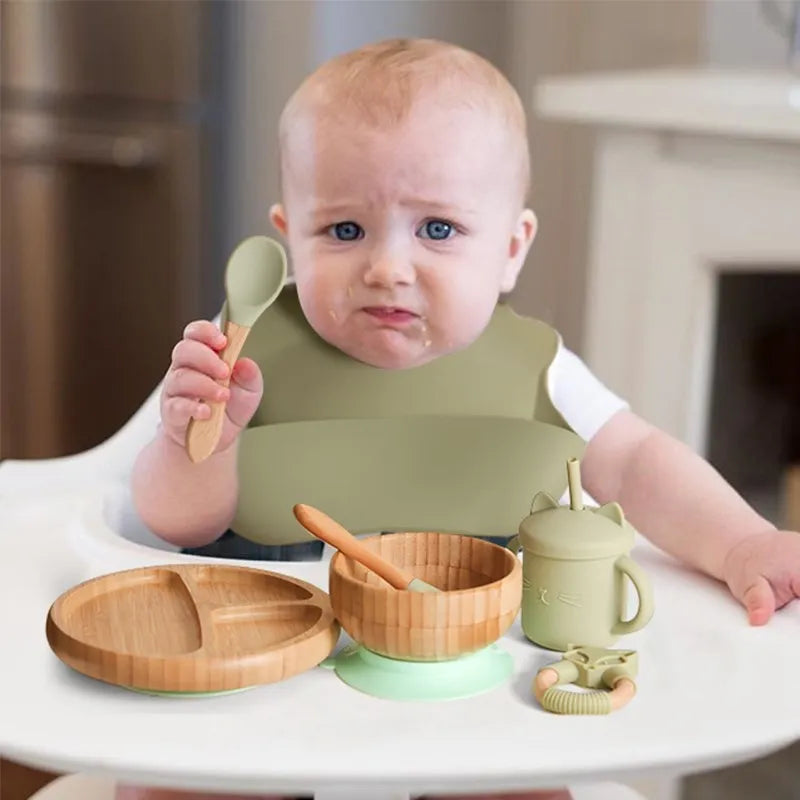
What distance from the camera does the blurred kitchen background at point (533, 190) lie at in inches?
25.0

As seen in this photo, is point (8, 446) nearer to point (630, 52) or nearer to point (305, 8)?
point (305, 8)

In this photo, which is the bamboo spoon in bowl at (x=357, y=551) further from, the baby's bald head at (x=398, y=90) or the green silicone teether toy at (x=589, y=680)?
the baby's bald head at (x=398, y=90)

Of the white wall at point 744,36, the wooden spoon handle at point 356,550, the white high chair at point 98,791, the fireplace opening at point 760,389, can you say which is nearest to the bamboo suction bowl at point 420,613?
the wooden spoon handle at point 356,550

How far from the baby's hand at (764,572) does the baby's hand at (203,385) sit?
22 centimetres

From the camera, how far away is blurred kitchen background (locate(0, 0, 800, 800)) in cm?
64

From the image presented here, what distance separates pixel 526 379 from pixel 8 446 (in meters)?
0.29

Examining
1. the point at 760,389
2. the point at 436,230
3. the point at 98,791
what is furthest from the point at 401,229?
the point at 760,389

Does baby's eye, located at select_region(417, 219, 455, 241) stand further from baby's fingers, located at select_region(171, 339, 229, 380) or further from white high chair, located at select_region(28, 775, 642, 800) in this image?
white high chair, located at select_region(28, 775, 642, 800)

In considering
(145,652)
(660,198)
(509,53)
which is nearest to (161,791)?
(145,652)

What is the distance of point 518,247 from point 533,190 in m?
0.04

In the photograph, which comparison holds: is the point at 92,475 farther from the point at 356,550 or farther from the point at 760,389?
the point at 760,389

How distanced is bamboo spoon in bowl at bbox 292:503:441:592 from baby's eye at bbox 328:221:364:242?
4.4 inches

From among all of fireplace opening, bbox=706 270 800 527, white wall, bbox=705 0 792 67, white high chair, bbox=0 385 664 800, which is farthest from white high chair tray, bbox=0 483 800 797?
white wall, bbox=705 0 792 67

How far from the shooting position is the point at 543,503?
0.55 m
